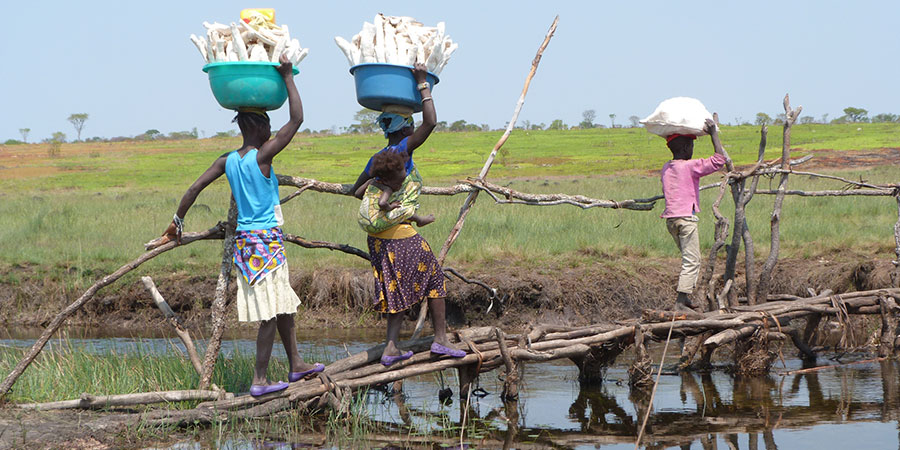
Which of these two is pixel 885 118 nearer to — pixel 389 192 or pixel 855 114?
pixel 855 114

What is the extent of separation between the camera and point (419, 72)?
525 cm

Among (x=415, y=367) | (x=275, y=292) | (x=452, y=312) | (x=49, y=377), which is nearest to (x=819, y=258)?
(x=452, y=312)

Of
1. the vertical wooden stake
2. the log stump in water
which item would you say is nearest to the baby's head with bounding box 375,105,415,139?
the vertical wooden stake

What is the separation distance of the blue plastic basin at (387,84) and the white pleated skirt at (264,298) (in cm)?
Answer: 121

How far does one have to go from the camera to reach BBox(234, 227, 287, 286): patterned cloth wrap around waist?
16.8ft

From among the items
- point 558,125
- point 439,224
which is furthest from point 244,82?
point 558,125

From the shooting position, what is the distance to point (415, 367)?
5.82 metres

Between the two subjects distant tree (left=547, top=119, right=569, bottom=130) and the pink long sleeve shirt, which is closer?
the pink long sleeve shirt

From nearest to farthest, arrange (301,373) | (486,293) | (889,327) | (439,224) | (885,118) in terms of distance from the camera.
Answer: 1. (301,373)
2. (889,327)
3. (486,293)
4. (439,224)
5. (885,118)

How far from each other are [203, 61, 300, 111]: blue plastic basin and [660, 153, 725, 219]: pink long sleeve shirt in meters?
3.43

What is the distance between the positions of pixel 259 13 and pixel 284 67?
0.40 m

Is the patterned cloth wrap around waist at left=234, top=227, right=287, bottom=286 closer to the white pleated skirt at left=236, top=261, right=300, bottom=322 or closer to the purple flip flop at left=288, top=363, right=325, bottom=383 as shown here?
the white pleated skirt at left=236, top=261, right=300, bottom=322

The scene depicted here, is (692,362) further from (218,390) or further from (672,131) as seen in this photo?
(218,390)

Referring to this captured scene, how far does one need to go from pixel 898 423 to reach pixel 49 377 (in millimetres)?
5971
